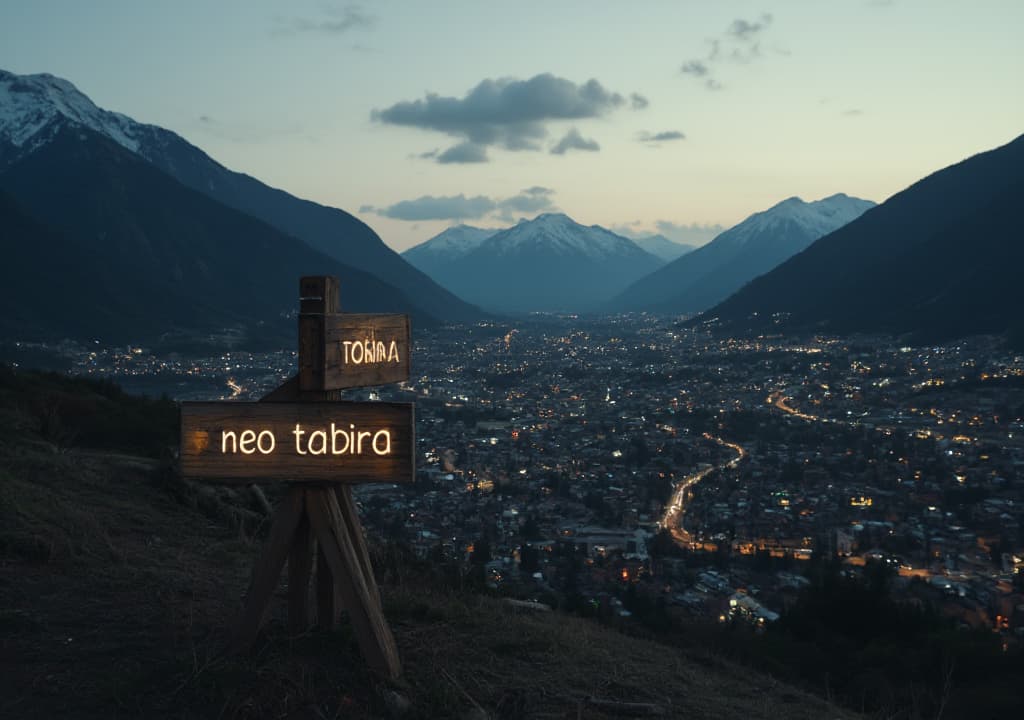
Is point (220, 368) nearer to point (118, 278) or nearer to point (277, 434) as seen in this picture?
point (118, 278)

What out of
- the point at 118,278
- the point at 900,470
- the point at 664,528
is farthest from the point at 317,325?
the point at 118,278

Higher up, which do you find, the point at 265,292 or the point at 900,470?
the point at 265,292

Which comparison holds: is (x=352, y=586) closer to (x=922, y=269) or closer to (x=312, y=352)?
(x=312, y=352)

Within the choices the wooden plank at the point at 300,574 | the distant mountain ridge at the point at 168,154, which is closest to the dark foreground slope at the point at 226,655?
the wooden plank at the point at 300,574

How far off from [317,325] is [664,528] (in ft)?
70.9

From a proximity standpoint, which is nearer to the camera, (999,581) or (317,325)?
(317,325)

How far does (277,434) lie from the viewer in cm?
472

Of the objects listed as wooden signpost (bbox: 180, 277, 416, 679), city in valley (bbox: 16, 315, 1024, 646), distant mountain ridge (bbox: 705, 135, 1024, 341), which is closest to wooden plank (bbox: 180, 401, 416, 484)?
wooden signpost (bbox: 180, 277, 416, 679)

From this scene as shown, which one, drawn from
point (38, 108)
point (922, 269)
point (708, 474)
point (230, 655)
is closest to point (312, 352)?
point (230, 655)

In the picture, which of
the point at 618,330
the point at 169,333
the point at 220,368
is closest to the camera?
the point at 220,368

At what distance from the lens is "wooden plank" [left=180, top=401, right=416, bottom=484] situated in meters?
4.69

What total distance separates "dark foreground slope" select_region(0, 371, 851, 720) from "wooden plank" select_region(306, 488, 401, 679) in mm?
128

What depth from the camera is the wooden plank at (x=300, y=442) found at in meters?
4.69

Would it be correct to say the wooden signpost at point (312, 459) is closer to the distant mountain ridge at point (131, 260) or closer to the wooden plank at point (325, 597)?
the wooden plank at point (325, 597)
